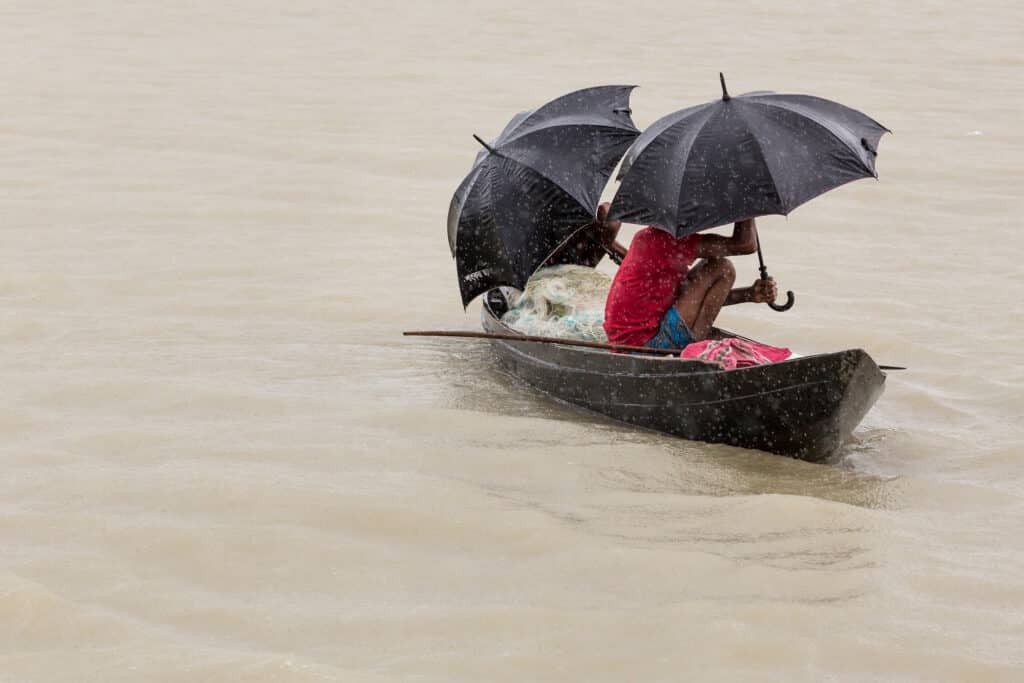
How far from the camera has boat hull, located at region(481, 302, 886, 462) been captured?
5500 mm

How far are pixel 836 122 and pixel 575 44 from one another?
13.0 meters

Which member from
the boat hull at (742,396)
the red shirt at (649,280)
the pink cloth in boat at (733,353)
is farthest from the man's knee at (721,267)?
the boat hull at (742,396)

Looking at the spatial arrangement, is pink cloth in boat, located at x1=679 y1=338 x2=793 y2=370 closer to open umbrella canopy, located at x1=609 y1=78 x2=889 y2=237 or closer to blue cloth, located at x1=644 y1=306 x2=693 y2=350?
blue cloth, located at x1=644 y1=306 x2=693 y2=350

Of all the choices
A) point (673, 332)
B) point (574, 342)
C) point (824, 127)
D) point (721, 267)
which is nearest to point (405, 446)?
point (574, 342)

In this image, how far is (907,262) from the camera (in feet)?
32.0

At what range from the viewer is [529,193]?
695 cm

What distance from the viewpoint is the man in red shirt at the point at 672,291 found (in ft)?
20.5

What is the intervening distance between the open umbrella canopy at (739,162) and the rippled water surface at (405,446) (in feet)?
3.43

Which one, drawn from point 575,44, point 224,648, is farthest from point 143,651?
point 575,44

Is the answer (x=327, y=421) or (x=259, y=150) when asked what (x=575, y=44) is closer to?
(x=259, y=150)

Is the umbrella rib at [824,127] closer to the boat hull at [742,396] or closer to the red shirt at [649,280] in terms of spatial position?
the red shirt at [649,280]

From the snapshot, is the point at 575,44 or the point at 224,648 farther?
the point at 575,44

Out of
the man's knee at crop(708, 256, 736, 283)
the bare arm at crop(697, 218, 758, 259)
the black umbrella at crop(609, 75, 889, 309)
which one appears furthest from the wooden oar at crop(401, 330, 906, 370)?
the black umbrella at crop(609, 75, 889, 309)

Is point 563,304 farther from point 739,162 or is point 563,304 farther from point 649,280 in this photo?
point 739,162
